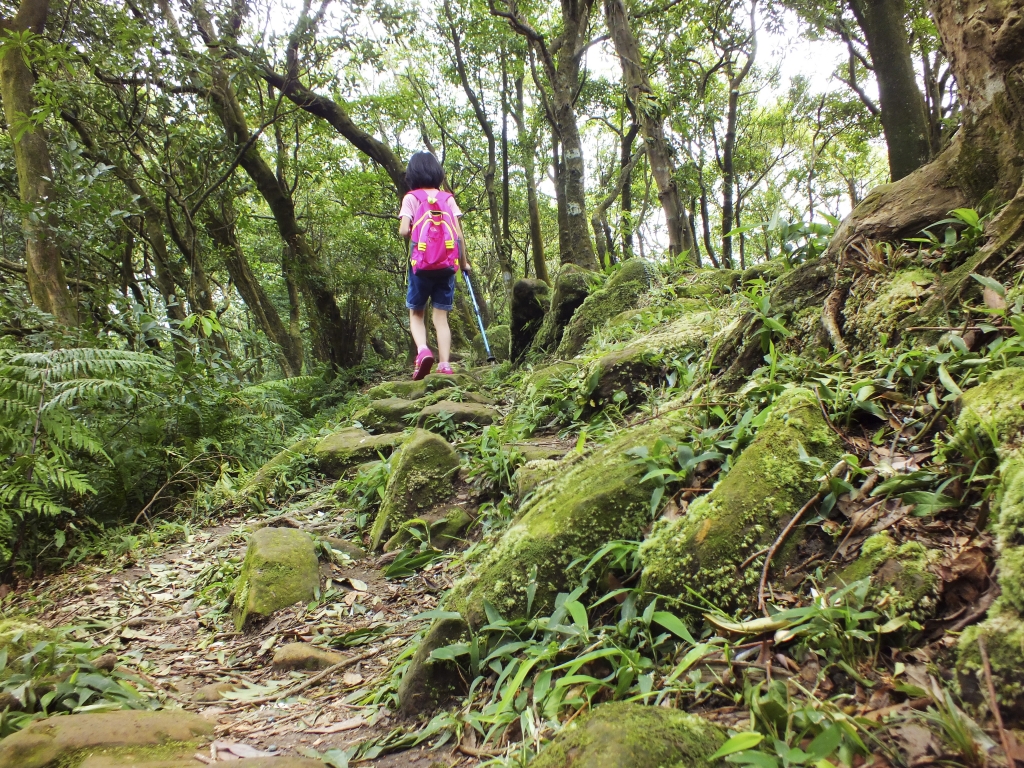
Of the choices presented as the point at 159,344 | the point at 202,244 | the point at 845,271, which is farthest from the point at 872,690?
the point at 202,244

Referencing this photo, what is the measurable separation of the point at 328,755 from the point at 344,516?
7.68ft

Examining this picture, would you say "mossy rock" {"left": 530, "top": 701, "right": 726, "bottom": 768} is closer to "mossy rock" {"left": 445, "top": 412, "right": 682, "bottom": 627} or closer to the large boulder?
"mossy rock" {"left": 445, "top": 412, "right": 682, "bottom": 627}

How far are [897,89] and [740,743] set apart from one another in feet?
19.5

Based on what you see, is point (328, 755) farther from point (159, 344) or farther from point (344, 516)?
point (159, 344)

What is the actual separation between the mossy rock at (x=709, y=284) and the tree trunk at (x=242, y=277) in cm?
653

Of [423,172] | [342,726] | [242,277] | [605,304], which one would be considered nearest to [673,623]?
[342,726]

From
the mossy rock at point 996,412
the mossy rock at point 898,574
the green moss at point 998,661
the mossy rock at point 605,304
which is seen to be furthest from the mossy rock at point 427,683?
the mossy rock at point 605,304

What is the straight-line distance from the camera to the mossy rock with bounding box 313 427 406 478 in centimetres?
477

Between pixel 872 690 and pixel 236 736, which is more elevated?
pixel 872 690

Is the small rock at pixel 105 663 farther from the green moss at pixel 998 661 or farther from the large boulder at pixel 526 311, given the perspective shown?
the large boulder at pixel 526 311

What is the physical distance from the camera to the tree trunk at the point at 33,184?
17.4 feet

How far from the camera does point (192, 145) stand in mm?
6914

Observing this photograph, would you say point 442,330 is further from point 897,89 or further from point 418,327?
point 897,89

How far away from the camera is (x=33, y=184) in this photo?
544cm
